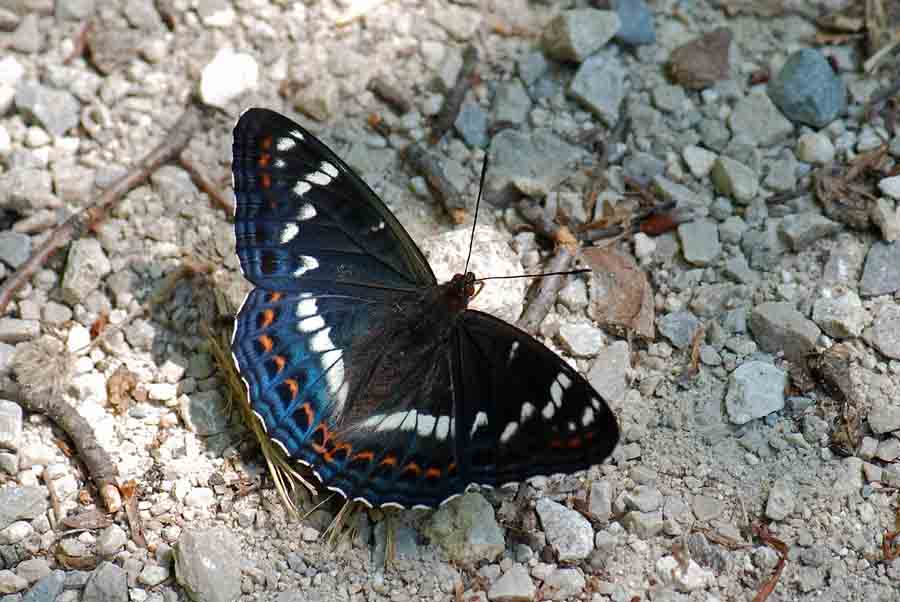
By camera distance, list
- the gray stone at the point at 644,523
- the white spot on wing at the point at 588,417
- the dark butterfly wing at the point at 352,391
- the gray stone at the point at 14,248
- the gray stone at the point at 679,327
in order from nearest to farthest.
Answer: the white spot on wing at the point at 588,417
the dark butterfly wing at the point at 352,391
the gray stone at the point at 644,523
the gray stone at the point at 679,327
the gray stone at the point at 14,248

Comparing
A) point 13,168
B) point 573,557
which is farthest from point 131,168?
point 573,557

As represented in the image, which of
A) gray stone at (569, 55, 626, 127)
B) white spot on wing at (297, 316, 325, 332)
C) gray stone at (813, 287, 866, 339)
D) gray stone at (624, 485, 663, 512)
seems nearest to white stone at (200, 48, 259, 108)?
white spot on wing at (297, 316, 325, 332)

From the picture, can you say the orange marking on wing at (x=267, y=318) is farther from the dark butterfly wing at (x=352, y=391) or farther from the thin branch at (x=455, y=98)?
the thin branch at (x=455, y=98)

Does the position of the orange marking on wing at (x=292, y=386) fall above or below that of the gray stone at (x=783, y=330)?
above

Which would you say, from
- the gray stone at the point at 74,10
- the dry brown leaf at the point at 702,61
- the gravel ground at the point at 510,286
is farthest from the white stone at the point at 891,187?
the gray stone at the point at 74,10

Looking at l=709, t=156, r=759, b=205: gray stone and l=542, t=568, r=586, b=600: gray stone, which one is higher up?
l=709, t=156, r=759, b=205: gray stone

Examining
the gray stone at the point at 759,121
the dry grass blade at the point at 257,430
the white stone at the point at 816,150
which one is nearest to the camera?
the dry grass blade at the point at 257,430

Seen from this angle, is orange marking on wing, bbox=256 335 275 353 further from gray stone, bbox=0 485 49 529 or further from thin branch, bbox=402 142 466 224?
thin branch, bbox=402 142 466 224
